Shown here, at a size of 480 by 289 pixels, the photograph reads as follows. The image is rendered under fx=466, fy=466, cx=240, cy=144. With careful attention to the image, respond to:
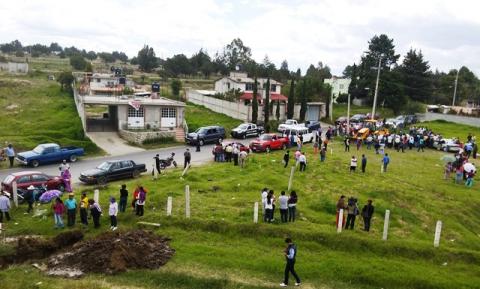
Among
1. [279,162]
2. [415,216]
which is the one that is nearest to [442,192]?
[415,216]

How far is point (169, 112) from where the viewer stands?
4412 centimetres

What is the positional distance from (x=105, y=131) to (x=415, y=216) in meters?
29.7

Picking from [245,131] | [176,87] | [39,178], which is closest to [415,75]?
[176,87]

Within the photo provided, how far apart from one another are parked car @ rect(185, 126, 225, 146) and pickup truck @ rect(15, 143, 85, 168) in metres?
10.3

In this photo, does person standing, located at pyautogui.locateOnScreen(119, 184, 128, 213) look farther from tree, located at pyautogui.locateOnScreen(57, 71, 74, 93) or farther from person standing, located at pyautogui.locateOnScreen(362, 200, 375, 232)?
tree, located at pyautogui.locateOnScreen(57, 71, 74, 93)

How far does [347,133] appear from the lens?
145 feet

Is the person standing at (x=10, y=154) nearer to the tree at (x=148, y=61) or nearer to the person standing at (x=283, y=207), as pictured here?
the person standing at (x=283, y=207)

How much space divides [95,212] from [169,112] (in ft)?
86.3

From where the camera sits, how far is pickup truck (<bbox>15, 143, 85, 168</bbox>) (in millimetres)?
29328

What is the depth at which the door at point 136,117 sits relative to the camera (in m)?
42.2

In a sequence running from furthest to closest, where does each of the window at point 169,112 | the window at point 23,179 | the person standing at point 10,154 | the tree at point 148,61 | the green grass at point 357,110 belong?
the tree at point 148,61 < the green grass at point 357,110 < the window at point 169,112 < the person standing at point 10,154 < the window at point 23,179

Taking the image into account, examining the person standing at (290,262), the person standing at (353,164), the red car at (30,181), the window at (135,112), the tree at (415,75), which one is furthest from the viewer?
the tree at (415,75)

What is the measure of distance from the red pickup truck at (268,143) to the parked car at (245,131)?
244 inches

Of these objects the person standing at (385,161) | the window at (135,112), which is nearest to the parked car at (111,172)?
the person standing at (385,161)
